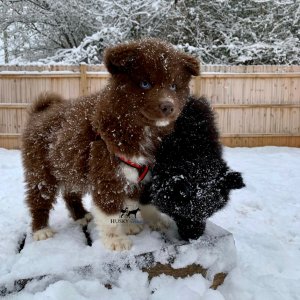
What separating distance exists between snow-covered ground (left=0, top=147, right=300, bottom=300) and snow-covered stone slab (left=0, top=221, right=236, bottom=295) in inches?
0.6

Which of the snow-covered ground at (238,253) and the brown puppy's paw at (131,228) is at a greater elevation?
the brown puppy's paw at (131,228)

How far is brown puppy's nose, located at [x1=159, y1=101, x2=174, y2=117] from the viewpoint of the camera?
1656 mm

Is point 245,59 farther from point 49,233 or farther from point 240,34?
point 49,233

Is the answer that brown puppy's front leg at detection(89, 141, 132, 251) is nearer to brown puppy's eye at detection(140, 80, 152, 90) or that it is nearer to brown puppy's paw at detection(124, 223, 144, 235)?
brown puppy's paw at detection(124, 223, 144, 235)

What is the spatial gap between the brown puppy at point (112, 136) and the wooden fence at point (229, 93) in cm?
596

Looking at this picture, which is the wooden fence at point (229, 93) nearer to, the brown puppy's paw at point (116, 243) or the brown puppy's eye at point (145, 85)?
the brown puppy's paw at point (116, 243)

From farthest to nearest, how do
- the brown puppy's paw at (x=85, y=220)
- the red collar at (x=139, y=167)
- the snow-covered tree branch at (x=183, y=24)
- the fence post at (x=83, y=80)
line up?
the snow-covered tree branch at (x=183, y=24)
the fence post at (x=83, y=80)
the brown puppy's paw at (x=85, y=220)
the red collar at (x=139, y=167)

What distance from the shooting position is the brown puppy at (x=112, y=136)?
1739 millimetres

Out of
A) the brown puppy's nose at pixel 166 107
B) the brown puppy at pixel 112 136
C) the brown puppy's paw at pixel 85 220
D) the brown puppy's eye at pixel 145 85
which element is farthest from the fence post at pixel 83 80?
the brown puppy's nose at pixel 166 107

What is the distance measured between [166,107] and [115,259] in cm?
96

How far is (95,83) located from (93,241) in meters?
6.33

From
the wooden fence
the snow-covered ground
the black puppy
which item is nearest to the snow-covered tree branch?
the wooden fence

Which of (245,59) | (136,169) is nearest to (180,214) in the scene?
(136,169)

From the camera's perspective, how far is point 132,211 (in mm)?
2303
